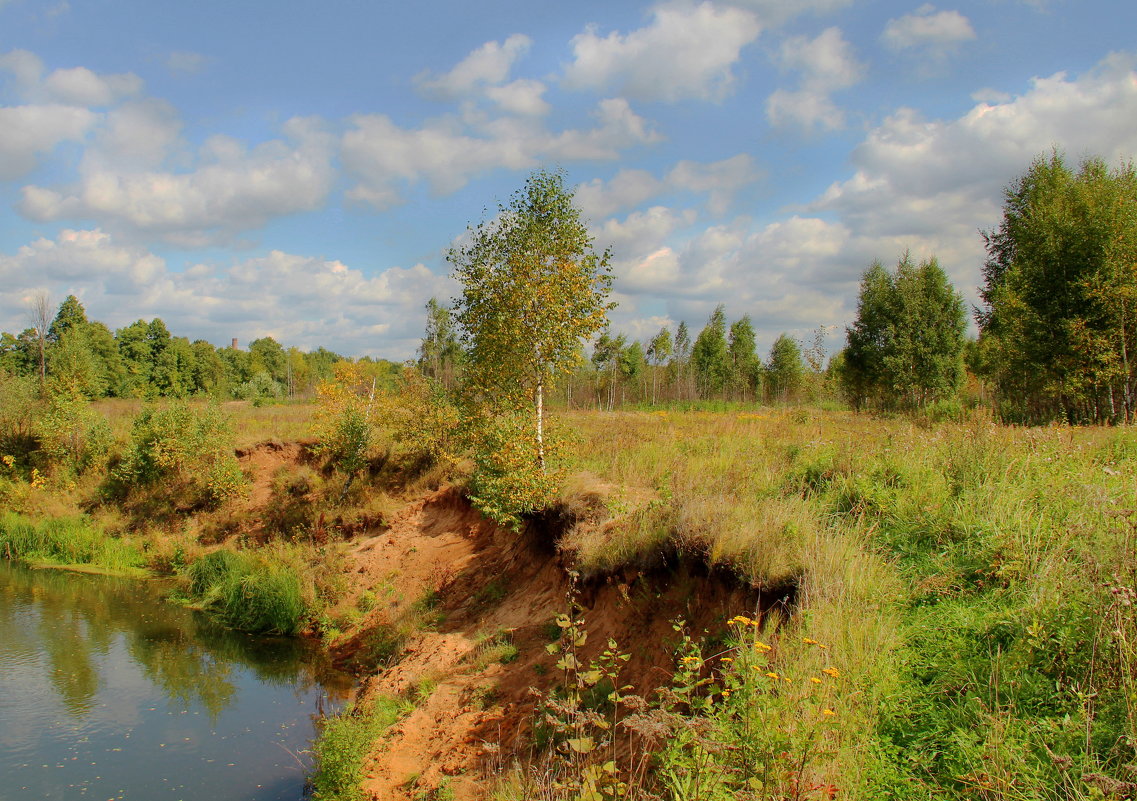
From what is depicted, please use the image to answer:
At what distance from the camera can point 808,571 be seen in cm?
648

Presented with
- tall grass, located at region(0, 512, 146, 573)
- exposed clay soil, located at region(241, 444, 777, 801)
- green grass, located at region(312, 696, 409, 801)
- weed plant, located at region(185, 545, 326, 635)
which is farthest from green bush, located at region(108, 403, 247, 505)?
green grass, located at region(312, 696, 409, 801)

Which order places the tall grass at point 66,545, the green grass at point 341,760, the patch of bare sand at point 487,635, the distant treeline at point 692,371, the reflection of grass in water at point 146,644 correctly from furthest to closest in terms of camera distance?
the distant treeline at point 692,371 → the tall grass at point 66,545 → the reflection of grass in water at point 146,644 → the green grass at point 341,760 → the patch of bare sand at point 487,635

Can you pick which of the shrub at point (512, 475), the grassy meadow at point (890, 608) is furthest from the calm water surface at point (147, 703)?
the shrub at point (512, 475)

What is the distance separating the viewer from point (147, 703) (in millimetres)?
12828

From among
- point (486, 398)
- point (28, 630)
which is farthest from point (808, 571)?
point (28, 630)

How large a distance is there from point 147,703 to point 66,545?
14.9m

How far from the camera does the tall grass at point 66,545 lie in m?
22.9

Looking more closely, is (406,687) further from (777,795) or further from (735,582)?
(777,795)

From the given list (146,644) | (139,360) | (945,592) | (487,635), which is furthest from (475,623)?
(139,360)

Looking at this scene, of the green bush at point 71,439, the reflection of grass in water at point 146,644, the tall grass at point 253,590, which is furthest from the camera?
the green bush at point 71,439

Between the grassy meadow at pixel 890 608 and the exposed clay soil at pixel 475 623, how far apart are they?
0.50m

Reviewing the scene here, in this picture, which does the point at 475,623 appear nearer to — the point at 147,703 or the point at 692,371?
the point at 147,703

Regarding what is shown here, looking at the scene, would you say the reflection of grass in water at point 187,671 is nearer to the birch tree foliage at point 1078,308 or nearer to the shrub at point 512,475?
the shrub at point 512,475

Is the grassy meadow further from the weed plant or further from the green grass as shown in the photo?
the weed plant
